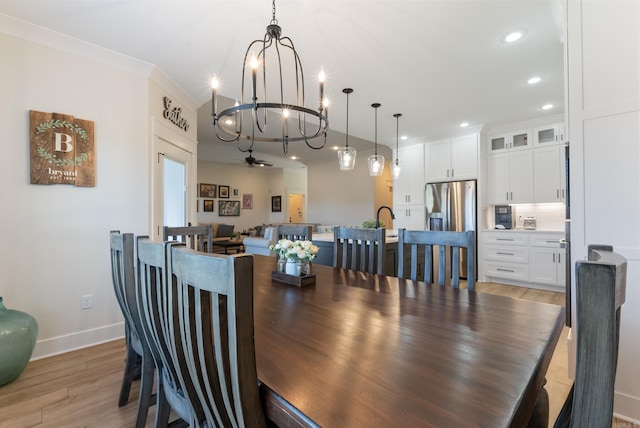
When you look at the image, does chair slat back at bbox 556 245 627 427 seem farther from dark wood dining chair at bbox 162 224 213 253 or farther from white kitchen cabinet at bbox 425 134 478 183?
white kitchen cabinet at bbox 425 134 478 183

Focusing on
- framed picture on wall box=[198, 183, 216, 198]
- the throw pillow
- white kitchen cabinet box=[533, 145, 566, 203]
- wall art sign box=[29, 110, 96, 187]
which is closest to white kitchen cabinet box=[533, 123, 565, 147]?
white kitchen cabinet box=[533, 145, 566, 203]

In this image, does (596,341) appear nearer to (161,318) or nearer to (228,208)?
(161,318)

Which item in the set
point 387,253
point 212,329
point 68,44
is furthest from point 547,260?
point 68,44

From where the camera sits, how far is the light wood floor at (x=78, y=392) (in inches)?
65.5

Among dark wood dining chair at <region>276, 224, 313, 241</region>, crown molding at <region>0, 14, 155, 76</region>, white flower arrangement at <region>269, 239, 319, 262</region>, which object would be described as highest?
crown molding at <region>0, 14, 155, 76</region>

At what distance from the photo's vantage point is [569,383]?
207cm

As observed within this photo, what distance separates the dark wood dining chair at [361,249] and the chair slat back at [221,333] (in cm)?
138

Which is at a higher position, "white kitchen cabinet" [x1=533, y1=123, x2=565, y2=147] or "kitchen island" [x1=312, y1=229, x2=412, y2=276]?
"white kitchen cabinet" [x1=533, y1=123, x2=565, y2=147]

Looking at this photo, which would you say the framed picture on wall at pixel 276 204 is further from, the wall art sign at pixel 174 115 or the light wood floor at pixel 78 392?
the light wood floor at pixel 78 392

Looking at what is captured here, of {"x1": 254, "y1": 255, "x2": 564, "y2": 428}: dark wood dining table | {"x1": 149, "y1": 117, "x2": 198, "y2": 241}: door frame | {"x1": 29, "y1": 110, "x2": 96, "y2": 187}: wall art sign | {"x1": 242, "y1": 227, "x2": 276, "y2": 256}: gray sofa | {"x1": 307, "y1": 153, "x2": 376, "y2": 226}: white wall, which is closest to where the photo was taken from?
{"x1": 254, "y1": 255, "x2": 564, "y2": 428}: dark wood dining table

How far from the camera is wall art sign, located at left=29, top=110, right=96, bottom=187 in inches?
93.0

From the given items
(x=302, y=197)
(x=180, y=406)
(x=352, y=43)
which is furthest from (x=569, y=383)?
(x=302, y=197)

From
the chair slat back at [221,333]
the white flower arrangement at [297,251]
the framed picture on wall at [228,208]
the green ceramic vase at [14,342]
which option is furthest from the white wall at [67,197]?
the framed picture on wall at [228,208]

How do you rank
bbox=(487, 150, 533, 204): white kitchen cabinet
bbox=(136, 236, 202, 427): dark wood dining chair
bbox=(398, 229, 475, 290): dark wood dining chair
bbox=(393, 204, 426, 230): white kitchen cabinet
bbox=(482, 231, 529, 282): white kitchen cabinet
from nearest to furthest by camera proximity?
bbox=(136, 236, 202, 427): dark wood dining chair, bbox=(398, 229, 475, 290): dark wood dining chair, bbox=(482, 231, 529, 282): white kitchen cabinet, bbox=(487, 150, 533, 204): white kitchen cabinet, bbox=(393, 204, 426, 230): white kitchen cabinet
